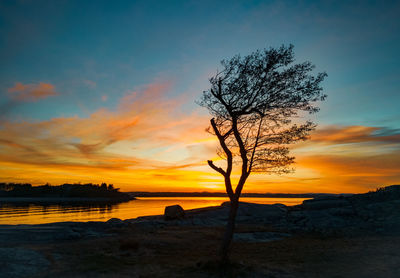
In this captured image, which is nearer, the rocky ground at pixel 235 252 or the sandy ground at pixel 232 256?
the sandy ground at pixel 232 256

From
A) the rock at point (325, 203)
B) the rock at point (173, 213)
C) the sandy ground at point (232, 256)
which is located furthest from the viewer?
the rock at point (173, 213)

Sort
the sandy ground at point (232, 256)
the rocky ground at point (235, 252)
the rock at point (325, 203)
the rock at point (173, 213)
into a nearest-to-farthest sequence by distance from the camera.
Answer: the sandy ground at point (232, 256), the rocky ground at point (235, 252), the rock at point (325, 203), the rock at point (173, 213)

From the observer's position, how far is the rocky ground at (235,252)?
13484 millimetres

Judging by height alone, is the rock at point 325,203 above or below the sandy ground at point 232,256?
above

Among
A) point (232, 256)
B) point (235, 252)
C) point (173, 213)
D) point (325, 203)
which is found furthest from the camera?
point (325, 203)

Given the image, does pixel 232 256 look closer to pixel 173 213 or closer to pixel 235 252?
pixel 235 252

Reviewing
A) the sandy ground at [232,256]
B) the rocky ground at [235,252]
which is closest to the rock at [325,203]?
the rocky ground at [235,252]

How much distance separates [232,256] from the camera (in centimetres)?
1717

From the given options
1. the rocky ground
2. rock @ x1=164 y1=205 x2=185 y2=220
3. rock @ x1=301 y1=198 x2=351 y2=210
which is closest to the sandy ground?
the rocky ground

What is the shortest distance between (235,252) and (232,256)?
1413 mm

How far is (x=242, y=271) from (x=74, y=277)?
8.05m

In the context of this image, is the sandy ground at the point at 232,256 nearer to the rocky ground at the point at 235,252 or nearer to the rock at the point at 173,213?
the rocky ground at the point at 235,252

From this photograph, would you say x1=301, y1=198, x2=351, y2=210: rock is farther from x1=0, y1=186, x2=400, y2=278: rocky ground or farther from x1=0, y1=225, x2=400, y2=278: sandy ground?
x1=0, y1=225, x2=400, y2=278: sandy ground

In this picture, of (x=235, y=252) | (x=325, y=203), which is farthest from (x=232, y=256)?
(x=325, y=203)
